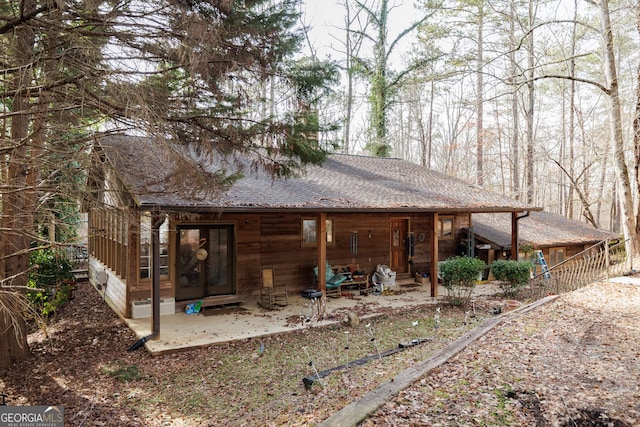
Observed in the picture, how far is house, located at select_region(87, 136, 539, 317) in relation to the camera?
24.7 feet

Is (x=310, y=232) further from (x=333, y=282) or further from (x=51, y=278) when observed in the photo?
(x=51, y=278)

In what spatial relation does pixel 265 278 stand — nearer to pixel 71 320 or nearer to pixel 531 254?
pixel 71 320

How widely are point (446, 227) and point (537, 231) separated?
4992 mm

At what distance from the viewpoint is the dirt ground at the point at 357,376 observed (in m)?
3.88

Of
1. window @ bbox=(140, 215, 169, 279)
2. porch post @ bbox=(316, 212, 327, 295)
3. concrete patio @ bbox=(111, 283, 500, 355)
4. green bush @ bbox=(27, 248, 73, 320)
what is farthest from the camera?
green bush @ bbox=(27, 248, 73, 320)

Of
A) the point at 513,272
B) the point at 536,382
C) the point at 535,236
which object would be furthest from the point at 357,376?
Answer: the point at 535,236

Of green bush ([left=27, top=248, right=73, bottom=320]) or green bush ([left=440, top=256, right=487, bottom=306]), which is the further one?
green bush ([left=27, top=248, right=73, bottom=320])

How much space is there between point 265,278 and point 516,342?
602cm

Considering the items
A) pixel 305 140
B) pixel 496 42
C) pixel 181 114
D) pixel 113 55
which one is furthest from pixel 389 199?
pixel 496 42

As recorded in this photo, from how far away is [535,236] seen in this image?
1574 cm

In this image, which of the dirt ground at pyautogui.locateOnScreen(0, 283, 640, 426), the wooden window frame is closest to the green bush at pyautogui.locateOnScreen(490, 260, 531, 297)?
the dirt ground at pyautogui.locateOnScreen(0, 283, 640, 426)

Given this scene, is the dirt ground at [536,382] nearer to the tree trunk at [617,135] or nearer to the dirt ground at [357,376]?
the dirt ground at [357,376]

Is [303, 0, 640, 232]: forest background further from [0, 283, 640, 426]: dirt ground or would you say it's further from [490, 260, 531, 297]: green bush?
[0, 283, 640, 426]: dirt ground

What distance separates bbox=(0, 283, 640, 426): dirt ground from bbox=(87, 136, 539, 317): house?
1.71 m
